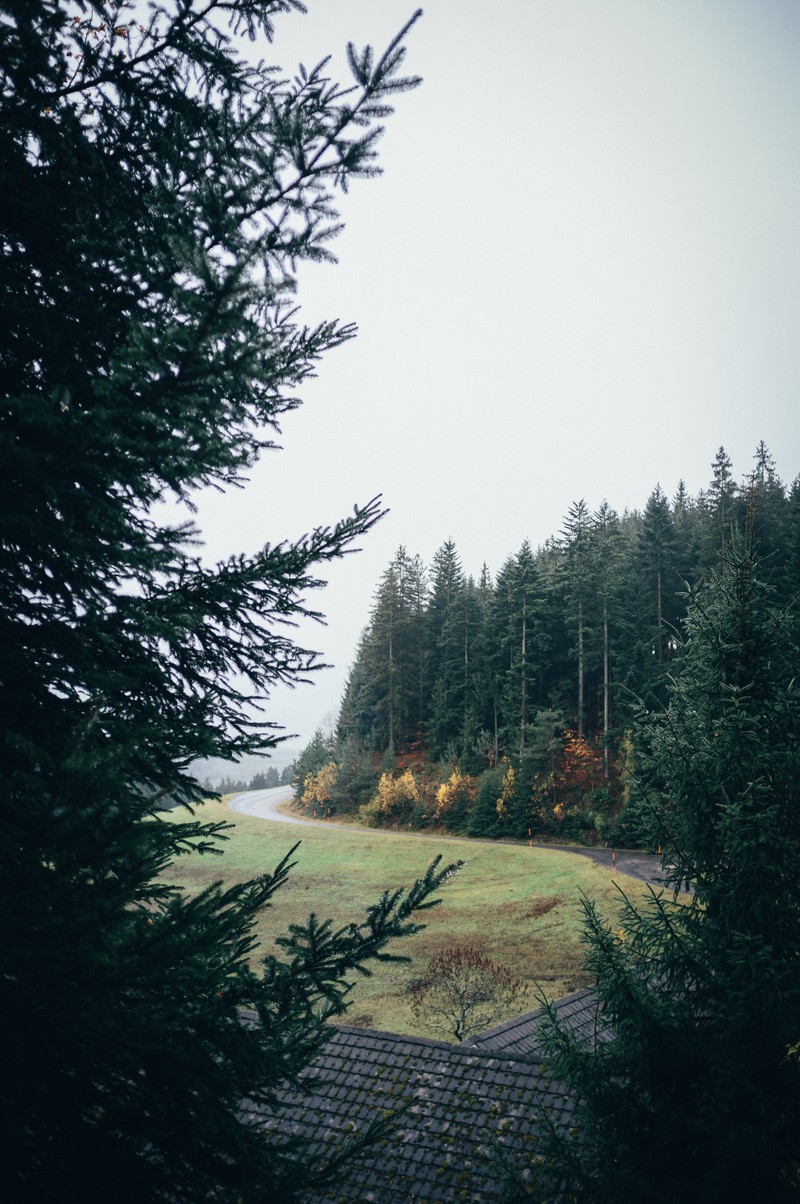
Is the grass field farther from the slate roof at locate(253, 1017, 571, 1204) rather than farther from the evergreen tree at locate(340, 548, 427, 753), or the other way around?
the evergreen tree at locate(340, 548, 427, 753)

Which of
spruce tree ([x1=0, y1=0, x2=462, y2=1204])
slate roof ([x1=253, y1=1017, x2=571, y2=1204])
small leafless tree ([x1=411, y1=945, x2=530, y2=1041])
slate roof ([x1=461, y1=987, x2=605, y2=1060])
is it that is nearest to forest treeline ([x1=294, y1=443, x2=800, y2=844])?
small leafless tree ([x1=411, y1=945, x2=530, y2=1041])

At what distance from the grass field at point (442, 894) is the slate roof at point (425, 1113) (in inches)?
267

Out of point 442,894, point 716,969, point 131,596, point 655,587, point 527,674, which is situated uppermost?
point 655,587

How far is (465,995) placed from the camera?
62.0ft

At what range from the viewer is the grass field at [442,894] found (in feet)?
69.9

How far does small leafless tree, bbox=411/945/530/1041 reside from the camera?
17625 mm

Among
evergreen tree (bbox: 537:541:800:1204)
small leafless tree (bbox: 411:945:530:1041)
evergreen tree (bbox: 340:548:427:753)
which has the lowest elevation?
small leafless tree (bbox: 411:945:530:1041)

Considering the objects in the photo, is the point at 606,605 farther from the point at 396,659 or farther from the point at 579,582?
the point at 396,659

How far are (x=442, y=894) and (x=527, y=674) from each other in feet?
62.6

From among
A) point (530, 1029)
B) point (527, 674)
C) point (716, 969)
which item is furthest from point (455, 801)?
point (716, 969)

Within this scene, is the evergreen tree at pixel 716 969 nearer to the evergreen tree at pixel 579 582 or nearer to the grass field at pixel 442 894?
the grass field at pixel 442 894

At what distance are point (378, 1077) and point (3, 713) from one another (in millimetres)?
9610

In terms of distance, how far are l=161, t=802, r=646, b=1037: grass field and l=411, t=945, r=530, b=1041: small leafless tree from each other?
0.57 metres

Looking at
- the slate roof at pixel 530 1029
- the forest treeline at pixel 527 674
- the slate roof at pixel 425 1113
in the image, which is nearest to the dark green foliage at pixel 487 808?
the forest treeline at pixel 527 674
